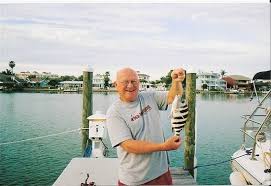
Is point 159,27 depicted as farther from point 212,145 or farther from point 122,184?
point 122,184

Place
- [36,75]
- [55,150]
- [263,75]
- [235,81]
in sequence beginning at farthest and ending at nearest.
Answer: [235,81] < [36,75] < [55,150] < [263,75]

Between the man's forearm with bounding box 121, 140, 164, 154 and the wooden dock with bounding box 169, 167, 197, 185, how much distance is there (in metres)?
2.10

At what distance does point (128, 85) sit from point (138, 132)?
0.29 metres

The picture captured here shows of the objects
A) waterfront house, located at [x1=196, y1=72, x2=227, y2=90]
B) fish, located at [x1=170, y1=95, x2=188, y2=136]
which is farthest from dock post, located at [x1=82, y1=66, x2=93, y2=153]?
waterfront house, located at [x1=196, y1=72, x2=227, y2=90]

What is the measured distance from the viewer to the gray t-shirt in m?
2.15

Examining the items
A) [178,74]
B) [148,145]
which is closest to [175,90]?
[178,74]

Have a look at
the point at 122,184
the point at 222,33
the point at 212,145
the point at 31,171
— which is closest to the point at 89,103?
the point at 122,184

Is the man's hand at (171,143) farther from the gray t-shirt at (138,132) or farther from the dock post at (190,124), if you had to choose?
the dock post at (190,124)

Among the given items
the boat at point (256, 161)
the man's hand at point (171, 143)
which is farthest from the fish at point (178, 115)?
the boat at point (256, 161)

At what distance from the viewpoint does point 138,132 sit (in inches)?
85.4

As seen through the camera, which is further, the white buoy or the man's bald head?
the white buoy

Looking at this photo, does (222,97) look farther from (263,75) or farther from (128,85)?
(128,85)

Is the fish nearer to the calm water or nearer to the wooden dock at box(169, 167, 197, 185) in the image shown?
the wooden dock at box(169, 167, 197, 185)

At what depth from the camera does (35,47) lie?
112 feet
